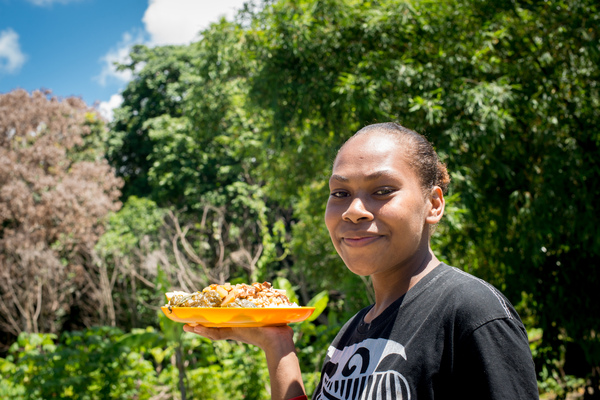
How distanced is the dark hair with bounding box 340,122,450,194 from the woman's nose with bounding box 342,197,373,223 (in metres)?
0.16

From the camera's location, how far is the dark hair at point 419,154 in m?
1.17

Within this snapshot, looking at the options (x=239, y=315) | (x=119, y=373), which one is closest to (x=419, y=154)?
(x=239, y=315)

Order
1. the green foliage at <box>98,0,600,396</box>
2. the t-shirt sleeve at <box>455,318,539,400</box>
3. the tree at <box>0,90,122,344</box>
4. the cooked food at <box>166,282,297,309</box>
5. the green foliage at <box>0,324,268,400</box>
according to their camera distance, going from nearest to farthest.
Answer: the t-shirt sleeve at <box>455,318,539,400</box> → the cooked food at <box>166,282,297,309</box> → the green foliage at <box>98,0,600,396</box> → the green foliage at <box>0,324,268,400</box> → the tree at <box>0,90,122,344</box>

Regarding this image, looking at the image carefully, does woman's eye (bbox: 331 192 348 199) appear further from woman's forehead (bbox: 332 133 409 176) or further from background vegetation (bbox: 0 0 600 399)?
background vegetation (bbox: 0 0 600 399)

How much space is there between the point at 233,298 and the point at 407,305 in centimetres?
69

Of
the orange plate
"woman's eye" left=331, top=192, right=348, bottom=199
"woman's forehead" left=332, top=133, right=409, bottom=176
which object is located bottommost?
the orange plate

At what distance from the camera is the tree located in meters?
10.0

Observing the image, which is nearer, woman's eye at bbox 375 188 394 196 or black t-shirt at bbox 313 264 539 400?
black t-shirt at bbox 313 264 539 400

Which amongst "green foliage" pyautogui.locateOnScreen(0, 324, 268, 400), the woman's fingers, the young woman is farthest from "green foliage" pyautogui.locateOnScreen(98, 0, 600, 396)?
the young woman

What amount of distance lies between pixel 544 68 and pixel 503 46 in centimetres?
53

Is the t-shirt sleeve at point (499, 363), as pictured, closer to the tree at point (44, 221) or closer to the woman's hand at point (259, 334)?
the woman's hand at point (259, 334)

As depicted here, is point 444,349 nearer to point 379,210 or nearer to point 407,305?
point 407,305

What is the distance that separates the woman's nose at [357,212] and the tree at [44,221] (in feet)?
33.4

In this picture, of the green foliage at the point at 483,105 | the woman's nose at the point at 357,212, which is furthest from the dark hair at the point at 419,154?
the green foliage at the point at 483,105
